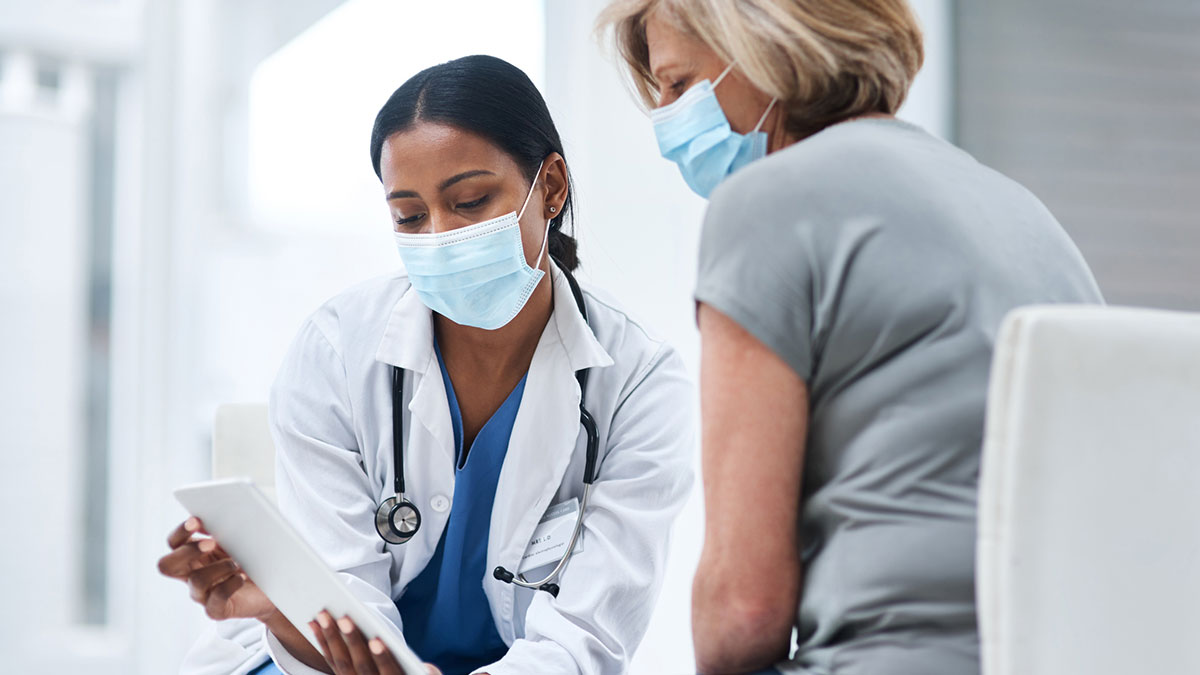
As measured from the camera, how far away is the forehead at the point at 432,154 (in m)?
1.37

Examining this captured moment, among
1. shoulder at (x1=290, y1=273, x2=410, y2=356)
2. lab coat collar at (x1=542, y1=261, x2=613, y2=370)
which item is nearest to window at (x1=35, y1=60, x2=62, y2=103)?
shoulder at (x1=290, y1=273, x2=410, y2=356)

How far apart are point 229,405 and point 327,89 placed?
1220 mm

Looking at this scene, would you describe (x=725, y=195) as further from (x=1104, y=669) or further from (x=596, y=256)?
(x=596, y=256)

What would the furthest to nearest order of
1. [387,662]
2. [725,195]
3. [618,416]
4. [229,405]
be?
[229,405], [618,416], [387,662], [725,195]

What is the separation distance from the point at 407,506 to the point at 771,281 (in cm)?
73

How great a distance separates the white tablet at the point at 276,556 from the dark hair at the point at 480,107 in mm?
600

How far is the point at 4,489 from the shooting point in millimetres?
2729

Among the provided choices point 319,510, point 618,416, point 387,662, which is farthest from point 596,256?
point 387,662

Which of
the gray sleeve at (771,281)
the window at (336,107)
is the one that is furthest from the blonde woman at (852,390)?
the window at (336,107)

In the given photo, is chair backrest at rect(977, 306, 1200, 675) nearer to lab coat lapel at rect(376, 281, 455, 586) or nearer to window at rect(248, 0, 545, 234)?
lab coat lapel at rect(376, 281, 455, 586)

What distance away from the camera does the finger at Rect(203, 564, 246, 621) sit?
4.01 feet

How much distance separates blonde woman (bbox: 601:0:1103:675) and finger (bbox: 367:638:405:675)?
1.13 ft

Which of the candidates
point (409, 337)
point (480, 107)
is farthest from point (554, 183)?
point (409, 337)

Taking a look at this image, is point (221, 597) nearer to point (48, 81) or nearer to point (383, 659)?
point (383, 659)
